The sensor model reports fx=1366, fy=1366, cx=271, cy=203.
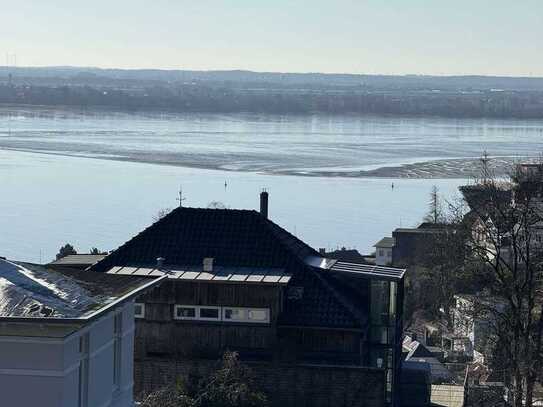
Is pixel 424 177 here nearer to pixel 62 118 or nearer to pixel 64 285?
pixel 64 285

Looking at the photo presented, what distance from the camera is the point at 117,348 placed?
24.5ft

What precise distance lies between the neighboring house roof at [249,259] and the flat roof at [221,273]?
12 millimetres

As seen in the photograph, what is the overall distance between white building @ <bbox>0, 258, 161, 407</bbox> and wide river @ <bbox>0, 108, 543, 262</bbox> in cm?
3499

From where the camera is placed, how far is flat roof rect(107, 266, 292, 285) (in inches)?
628

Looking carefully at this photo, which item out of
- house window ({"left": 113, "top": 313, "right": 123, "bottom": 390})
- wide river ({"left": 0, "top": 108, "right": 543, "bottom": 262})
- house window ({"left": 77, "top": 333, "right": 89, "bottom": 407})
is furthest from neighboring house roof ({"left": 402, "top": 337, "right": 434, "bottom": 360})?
house window ({"left": 77, "top": 333, "right": 89, "bottom": 407})

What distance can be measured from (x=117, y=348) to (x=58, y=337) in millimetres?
1297

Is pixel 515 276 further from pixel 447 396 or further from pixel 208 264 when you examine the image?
pixel 208 264

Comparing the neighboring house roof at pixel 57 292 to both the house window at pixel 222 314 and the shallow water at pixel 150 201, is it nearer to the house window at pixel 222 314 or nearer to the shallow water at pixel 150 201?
the house window at pixel 222 314

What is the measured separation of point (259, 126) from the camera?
150 meters

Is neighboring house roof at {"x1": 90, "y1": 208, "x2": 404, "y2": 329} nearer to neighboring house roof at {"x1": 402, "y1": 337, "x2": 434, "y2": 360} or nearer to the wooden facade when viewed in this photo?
the wooden facade

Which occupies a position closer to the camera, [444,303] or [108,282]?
[108,282]

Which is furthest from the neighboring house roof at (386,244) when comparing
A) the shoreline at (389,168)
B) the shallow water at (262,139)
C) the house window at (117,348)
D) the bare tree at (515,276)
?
the house window at (117,348)

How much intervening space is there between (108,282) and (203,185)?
196ft

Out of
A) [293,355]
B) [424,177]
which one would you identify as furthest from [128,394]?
[424,177]
